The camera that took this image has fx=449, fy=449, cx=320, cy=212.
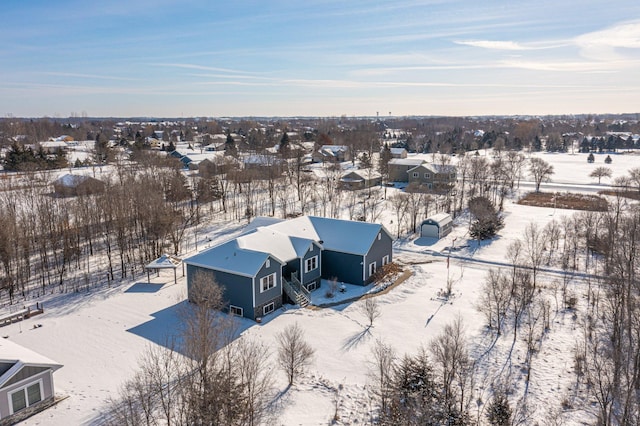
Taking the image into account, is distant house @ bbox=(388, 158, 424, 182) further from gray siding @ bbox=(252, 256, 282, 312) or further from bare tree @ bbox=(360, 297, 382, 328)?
gray siding @ bbox=(252, 256, 282, 312)

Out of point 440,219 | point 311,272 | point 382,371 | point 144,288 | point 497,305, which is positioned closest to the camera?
point 382,371

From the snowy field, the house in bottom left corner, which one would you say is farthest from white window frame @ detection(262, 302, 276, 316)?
the house in bottom left corner

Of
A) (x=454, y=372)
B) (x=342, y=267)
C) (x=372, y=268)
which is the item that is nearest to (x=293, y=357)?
(x=454, y=372)

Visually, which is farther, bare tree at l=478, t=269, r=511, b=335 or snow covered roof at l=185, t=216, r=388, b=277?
snow covered roof at l=185, t=216, r=388, b=277

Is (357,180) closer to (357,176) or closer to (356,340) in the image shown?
(357,176)

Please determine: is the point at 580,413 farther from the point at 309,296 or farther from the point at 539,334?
the point at 309,296

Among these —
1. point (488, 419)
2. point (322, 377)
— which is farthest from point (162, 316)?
point (488, 419)
